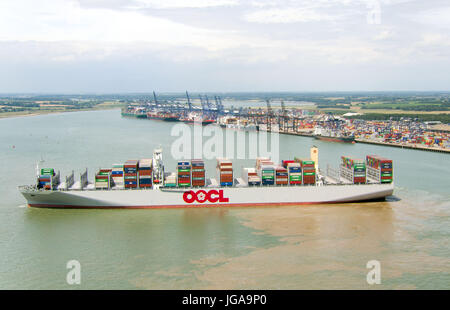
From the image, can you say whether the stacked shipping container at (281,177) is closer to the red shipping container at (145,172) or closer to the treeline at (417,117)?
the red shipping container at (145,172)

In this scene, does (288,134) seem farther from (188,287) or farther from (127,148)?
(188,287)

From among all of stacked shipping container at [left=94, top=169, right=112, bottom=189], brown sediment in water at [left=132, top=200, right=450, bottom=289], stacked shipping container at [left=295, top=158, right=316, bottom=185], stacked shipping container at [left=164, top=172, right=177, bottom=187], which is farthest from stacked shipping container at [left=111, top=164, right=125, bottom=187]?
stacked shipping container at [left=295, top=158, right=316, bottom=185]

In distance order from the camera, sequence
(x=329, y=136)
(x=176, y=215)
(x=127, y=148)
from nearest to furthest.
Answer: (x=176, y=215)
(x=127, y=148)
(x=329, y=136)

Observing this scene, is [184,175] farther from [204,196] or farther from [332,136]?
[332,136]

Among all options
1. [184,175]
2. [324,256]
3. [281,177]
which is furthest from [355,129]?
[324,256]

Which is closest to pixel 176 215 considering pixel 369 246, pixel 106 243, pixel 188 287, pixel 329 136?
pixel 106 243

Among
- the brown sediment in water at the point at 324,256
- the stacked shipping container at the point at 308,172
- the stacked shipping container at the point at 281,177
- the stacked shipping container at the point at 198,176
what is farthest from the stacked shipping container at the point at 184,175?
the stacked shipping container at the point at 308,172

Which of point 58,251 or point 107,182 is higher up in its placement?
point 107,182
